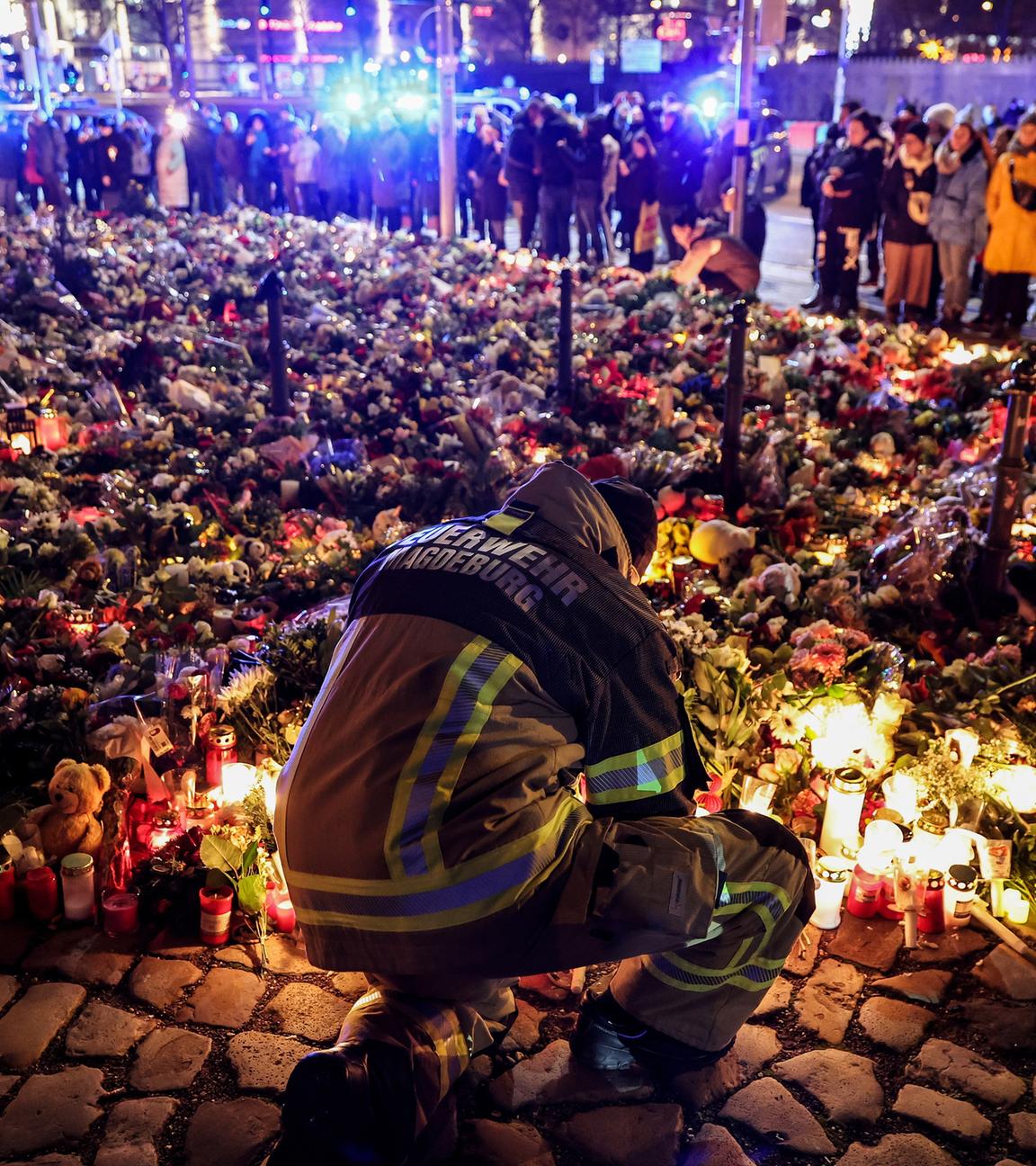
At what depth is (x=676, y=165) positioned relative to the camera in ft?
53.0

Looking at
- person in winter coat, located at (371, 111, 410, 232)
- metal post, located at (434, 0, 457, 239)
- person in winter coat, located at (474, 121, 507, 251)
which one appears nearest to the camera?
metal post, located at (434, 0, 457, 239)

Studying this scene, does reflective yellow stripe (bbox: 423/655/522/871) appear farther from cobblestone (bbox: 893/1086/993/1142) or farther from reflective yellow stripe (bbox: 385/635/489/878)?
cobblestone (bbox: 893/1086/993/1142)

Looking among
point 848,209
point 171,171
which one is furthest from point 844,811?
point 171,171

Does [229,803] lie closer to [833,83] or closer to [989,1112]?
[989,1112]

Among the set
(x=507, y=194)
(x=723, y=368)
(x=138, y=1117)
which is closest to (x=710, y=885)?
(x=138, y=1117)

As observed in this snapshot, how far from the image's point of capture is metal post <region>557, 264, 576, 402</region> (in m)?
9.41

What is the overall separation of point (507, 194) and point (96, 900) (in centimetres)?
1576

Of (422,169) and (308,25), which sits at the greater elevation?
(308,25)

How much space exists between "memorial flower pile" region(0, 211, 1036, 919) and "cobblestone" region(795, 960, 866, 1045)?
0.68 m

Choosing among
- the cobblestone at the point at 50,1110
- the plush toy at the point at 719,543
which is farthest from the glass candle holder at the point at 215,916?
the plush toy at the point at 719,543

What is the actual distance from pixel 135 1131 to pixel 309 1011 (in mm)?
580

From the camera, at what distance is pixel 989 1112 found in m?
3.14

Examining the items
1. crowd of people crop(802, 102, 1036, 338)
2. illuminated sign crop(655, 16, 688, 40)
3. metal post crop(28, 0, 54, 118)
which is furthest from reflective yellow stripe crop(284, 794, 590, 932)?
metal post crop(28, 0, 54, 118)

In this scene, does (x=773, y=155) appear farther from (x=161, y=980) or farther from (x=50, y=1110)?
(x=50, y=1110)
